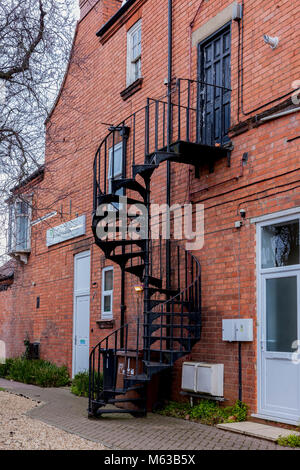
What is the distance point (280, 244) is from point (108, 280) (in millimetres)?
5731

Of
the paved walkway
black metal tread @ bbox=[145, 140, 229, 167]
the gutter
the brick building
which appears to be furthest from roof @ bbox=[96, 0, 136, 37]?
the paved walkway

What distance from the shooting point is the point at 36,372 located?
13977 mm

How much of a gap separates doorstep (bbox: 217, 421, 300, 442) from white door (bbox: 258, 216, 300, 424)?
163 mm

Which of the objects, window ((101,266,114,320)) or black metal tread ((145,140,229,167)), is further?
window ((101,266,114,320))

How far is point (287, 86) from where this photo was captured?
7.95 metres

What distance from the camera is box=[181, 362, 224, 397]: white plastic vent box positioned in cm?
855

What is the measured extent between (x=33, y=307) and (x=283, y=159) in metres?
11.2

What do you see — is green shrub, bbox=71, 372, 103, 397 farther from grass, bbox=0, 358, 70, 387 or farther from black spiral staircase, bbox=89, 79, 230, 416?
grass, bbox=0, 358, 70, 387

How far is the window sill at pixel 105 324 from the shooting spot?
12422 millimetres

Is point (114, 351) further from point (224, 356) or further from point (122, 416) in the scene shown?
point (224, 356)

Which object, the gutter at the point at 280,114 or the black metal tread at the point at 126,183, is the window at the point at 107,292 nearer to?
the black metal tread at the point at 126,183

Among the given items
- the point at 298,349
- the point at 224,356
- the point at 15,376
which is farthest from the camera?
the point at 15,376

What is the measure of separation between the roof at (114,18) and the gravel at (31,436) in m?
8.54

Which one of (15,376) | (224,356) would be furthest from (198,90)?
(15,376)
